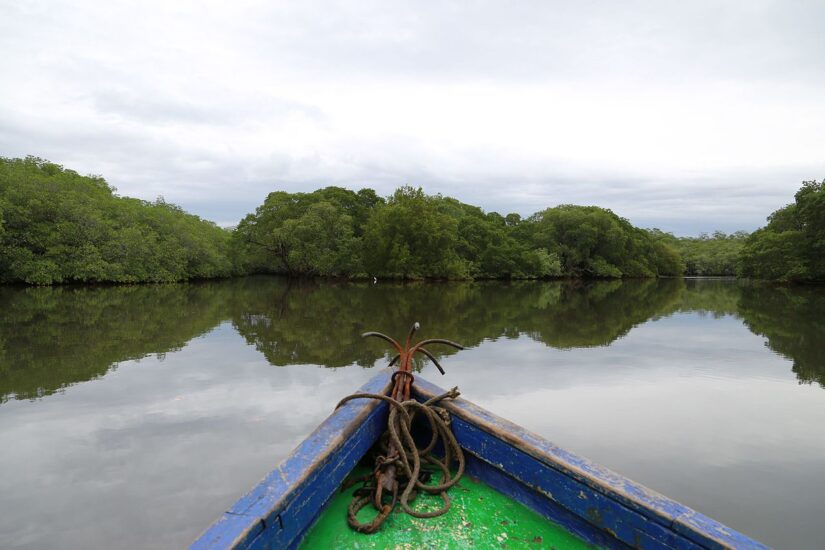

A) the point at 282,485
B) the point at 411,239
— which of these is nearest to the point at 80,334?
the point at 282,485

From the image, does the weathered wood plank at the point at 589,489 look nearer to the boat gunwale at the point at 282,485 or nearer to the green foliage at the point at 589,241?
the boat gunwale at the point at 282,485

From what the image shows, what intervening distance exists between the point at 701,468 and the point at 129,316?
14400 millimetres

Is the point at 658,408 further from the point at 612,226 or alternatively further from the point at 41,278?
the point at 612,226

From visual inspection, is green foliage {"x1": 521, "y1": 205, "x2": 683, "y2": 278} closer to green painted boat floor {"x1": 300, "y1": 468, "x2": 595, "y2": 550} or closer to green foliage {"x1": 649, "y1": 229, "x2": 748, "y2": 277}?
green foliage {"x1": 649, "y1": 229, "x2": 748, "y2": 277}

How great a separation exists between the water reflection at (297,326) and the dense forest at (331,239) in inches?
261

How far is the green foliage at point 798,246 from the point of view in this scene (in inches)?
1262

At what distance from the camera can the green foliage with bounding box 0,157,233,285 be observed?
23125mm

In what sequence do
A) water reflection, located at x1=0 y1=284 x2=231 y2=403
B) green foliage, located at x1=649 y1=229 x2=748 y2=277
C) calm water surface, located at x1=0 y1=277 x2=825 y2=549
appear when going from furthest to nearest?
green foliage, located at x1=649 y1=229 x2=748 y2=277 → water reflection, located at x1=0 y1=284 x2=231 y2=403 → calm water surface, located at x1=0 y1=277 x2=825 y2=549

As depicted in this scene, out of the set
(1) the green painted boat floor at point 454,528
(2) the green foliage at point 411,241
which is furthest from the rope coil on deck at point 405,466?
(2) the green foliage at point 411,241

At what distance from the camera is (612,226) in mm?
48938

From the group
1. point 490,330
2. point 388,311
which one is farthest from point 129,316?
point 490,330

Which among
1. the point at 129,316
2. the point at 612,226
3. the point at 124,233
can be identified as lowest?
the point at 129,316

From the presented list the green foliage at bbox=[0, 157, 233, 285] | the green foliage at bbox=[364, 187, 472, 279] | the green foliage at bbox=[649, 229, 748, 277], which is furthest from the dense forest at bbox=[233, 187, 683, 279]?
the green foliage at bbox=[649, 229, 748, 277]

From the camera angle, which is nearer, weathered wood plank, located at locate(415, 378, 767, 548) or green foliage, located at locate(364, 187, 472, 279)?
weathered wood plank, located at locate(415, 378, 767, 548)
